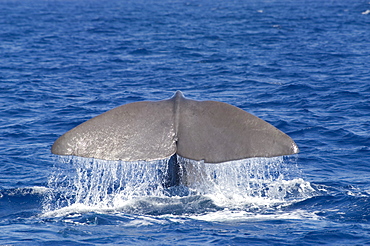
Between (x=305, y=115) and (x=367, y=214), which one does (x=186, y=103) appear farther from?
(x=305, y=115)

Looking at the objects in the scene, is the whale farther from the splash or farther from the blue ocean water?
the splash

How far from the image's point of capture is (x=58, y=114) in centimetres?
1480

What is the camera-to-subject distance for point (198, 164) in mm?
7715

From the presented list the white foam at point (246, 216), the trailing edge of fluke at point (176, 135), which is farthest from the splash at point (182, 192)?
the trailing edge of fluke at point (176, 135)

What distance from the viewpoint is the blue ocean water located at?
767cm

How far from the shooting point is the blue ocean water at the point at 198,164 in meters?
7.67

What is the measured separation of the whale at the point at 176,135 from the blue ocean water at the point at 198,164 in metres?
0.51

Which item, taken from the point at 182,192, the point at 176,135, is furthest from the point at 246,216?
the point at 176,135

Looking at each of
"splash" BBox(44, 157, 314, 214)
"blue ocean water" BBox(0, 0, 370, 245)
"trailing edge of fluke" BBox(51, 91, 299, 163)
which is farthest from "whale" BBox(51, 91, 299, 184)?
"splash" BBox(44, 157, 314, 214)

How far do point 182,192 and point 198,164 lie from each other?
45cm

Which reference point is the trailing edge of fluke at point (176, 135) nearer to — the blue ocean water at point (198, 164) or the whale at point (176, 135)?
the whale at point (176, 135)

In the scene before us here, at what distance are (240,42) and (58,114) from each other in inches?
654

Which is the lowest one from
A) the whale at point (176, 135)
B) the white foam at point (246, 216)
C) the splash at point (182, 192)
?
the white foam at point (246, 216)

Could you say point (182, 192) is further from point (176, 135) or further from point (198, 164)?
point (176, 135)
